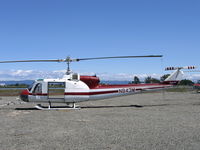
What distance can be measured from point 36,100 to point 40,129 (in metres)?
7.69

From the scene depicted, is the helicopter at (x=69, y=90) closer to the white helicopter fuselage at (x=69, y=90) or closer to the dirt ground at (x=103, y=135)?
the white helicopter fuselage at (x=69, y=90)

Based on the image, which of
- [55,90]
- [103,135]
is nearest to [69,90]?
[55,90]

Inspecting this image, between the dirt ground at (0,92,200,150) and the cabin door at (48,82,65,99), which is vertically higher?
the cabin door at (48,82,65,99)

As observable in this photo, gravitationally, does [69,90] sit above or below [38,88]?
below

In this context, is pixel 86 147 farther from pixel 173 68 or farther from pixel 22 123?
pixel 173 68

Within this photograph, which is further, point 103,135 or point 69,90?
point 69,90

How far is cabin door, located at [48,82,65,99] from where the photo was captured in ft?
54.4

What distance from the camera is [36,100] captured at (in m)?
16.7

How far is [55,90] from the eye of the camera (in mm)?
16609

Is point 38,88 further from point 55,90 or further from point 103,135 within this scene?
point 103,135

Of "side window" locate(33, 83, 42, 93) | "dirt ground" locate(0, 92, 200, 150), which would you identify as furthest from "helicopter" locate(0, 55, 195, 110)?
"dirt ground" locate(0, 92, 200, 150)

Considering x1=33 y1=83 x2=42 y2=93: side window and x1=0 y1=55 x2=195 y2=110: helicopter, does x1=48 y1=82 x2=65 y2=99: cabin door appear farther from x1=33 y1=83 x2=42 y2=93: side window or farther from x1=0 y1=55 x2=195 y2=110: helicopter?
x1=33 y1=83 x2=42 y2=93: side window

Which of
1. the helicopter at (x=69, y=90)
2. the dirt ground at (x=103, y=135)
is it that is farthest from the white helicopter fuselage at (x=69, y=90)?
the dirt ground at (x=103, y=135)

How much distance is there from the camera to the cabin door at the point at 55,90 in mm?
16594
